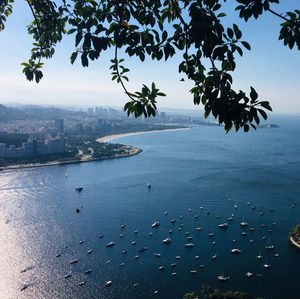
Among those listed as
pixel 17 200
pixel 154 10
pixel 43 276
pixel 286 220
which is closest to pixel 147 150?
pixel 17 200

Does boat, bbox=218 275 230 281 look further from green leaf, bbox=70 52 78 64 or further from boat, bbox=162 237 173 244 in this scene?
green leaf, bbox=70 52 78 64

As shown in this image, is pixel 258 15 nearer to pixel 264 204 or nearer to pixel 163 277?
pixel 163 277

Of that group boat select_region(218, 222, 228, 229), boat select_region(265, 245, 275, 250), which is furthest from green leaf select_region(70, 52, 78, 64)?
boat select_region(218, 222, 228, 229)

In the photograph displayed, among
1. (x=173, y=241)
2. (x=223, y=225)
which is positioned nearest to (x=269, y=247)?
(x=223, y=225)

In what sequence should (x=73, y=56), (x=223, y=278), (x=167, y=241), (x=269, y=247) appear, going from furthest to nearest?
(x=167, y=241), (x=269, y=247), (x=223, y=278), (x=73, y=56)

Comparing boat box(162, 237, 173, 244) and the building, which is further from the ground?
the building

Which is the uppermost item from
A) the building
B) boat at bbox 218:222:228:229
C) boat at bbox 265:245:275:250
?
the building

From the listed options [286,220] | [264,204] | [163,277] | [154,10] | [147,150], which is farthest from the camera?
[147,150]

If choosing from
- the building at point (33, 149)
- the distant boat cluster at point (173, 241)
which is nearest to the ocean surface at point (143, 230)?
the distant boat cluster at point (173, 241)

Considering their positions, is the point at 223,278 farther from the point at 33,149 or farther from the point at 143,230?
the point at 33,149
